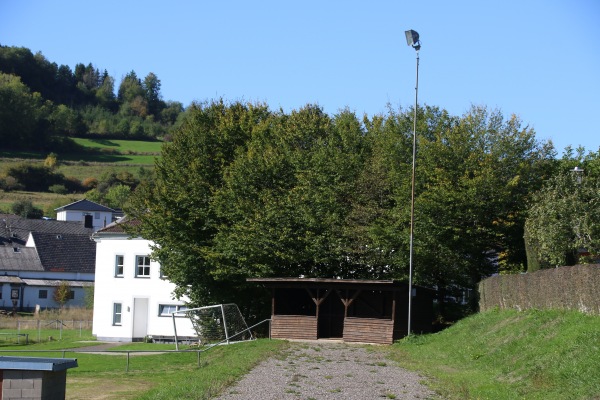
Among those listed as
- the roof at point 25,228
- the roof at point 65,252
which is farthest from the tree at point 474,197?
the roof at point 25,228

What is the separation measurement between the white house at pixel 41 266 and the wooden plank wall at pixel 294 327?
3806 cm

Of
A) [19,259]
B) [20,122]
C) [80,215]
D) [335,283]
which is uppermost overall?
[20,122]

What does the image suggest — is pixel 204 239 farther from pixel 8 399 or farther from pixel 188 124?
pixel 8 399

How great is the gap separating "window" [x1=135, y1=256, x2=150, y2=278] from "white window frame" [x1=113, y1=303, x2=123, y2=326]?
2.18 m

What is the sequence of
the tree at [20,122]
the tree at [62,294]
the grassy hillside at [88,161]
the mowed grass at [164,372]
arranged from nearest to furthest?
the mowed grass at [164,372]
the tree at [62,294]
the grassy hillside at [88,161]
the tree at [20,122]

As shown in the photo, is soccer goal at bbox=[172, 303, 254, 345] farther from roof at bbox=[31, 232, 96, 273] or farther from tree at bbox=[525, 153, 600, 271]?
roof at bbox=[31, 232, 96, 273]

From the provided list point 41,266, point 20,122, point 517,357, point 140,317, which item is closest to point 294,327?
point 140,317

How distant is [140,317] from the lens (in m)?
50.8

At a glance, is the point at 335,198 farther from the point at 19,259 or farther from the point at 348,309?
the point at 19,259

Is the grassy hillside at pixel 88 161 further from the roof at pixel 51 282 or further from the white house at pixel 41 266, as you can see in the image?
the roof at pixel 51 282

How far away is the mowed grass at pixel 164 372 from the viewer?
2131 centimetres

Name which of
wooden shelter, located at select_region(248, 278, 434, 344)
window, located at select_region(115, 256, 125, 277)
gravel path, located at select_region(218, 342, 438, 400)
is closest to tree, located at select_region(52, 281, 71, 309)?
window, located at select_region(115, 256, 125, 277)

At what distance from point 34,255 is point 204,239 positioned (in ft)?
136

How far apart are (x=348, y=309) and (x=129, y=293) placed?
17.3m
